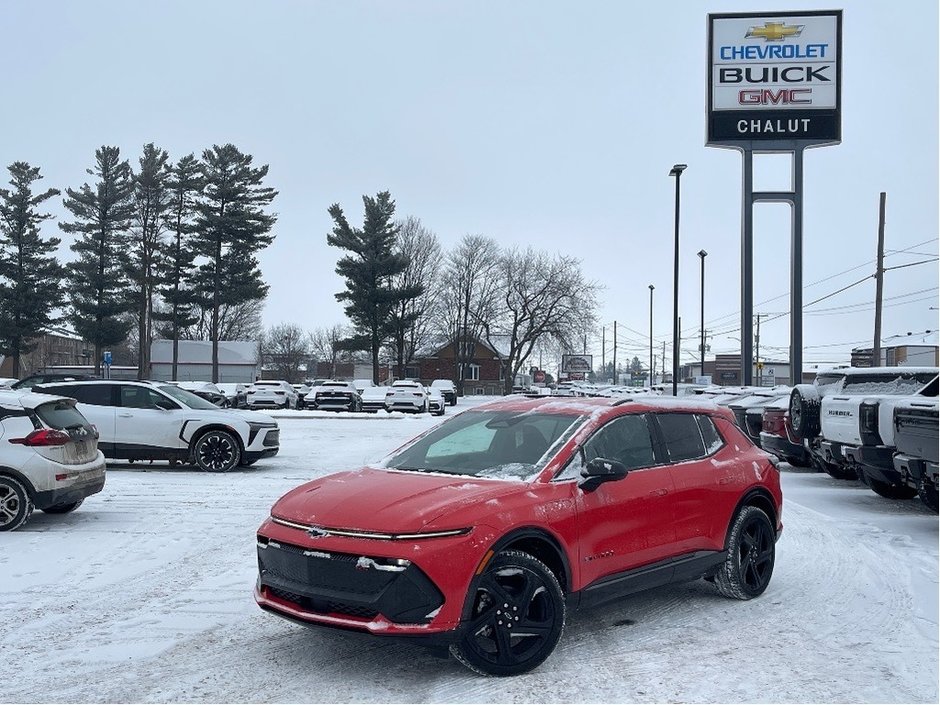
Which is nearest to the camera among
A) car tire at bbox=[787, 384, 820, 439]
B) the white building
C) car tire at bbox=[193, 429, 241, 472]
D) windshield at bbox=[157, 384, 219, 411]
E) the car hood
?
the car hood

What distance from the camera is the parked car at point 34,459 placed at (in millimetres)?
9336

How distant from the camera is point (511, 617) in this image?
5.11 meters

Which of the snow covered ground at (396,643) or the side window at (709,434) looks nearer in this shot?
the snow covered ground at (396,643)

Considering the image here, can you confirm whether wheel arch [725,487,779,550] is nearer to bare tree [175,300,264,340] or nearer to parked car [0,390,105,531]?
parked car [0,390,105,531]

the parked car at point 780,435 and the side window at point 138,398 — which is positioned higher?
the side window at point 138,398

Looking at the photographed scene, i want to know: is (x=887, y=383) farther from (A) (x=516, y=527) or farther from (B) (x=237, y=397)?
(B) (x=237, y=397)

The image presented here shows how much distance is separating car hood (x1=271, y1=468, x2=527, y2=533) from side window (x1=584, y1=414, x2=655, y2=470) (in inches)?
32.8

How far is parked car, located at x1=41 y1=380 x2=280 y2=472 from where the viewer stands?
48.6ft

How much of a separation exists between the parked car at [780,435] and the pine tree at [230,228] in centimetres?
4371

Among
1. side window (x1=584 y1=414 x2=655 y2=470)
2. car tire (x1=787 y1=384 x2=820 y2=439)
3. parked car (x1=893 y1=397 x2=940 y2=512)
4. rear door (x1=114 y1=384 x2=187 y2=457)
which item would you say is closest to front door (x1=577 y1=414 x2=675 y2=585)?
side window (x1=584 y1=414 x2=655 y2=470)

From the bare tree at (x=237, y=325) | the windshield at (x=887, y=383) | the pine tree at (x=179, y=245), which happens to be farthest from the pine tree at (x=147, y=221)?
the windshield at (x=887, y=383)

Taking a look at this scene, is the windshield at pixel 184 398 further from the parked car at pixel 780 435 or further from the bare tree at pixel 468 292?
the bare tree at pixel 468 292

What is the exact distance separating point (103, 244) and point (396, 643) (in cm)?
5490

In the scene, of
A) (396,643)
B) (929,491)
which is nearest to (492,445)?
(396,643)
